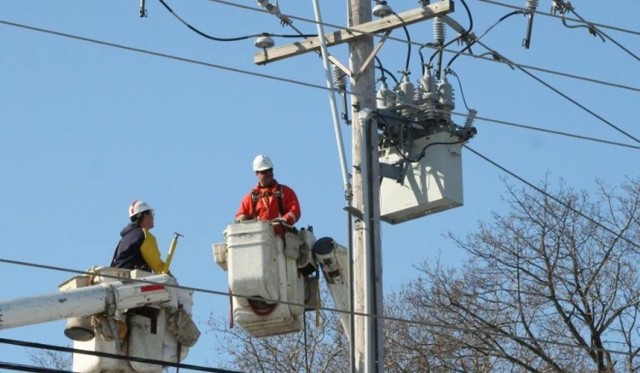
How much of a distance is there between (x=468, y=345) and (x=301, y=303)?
12009 millimetres

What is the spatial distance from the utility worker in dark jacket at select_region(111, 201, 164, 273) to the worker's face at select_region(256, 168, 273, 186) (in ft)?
3.52

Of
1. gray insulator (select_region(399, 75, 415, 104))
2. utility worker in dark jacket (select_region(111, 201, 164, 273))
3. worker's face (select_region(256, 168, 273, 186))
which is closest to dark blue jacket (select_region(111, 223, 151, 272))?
utility worker in dark jacket (select_region(111, 201, 164, 273))

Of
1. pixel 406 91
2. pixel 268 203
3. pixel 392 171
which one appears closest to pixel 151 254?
pixel 268 203

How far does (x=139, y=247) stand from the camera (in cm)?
1867

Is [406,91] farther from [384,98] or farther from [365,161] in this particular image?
[365,161]

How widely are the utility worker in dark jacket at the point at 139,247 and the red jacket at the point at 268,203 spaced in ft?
2.99

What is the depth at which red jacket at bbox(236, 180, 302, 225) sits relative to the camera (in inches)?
723

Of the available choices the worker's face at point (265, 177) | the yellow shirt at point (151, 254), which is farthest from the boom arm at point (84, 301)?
the worker's face at point (265, 177)

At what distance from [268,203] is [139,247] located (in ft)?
4.15

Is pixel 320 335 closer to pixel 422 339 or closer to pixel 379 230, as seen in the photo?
pixel 422 339

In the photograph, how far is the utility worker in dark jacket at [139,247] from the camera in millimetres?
18609

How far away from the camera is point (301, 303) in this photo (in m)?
17.8

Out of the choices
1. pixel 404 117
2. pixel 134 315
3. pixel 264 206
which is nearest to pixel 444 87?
pixel 404 117

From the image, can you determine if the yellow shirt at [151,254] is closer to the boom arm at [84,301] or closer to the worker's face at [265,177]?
the boom arm at [84,301]
